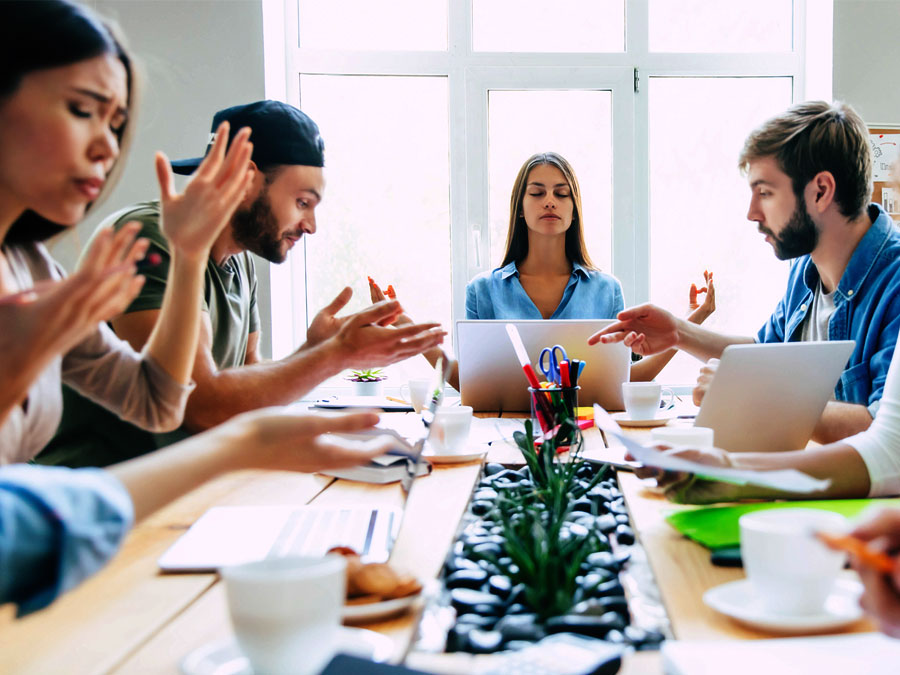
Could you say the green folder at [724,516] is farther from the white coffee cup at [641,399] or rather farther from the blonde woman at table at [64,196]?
the white coffee cup at [641,399]

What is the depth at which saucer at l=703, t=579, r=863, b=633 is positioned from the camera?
0.69 meters

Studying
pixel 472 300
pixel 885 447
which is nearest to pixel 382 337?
pixel 885 447

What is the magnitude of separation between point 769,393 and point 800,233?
0.79m

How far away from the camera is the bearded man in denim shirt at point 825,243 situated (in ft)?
5.80

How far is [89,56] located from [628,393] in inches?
55.2

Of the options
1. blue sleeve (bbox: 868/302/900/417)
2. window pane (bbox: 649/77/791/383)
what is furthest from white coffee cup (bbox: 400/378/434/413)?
window pane (bbox: 649/77/791/383)

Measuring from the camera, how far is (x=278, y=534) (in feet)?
3.31

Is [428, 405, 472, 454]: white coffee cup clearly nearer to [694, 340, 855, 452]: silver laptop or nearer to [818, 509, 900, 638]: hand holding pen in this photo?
[694, 340, 855, 452]: silver laptop

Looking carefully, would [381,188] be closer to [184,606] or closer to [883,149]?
[883,149]

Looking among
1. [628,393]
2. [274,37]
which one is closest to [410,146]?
[274,37]

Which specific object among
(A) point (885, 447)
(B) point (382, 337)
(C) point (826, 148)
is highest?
(C) point (826, 148)

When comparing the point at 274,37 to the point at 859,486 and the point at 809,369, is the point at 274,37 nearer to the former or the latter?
the point at 809,369

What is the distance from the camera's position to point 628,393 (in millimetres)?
1905

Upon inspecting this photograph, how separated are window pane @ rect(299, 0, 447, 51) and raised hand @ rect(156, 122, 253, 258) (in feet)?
8.35
